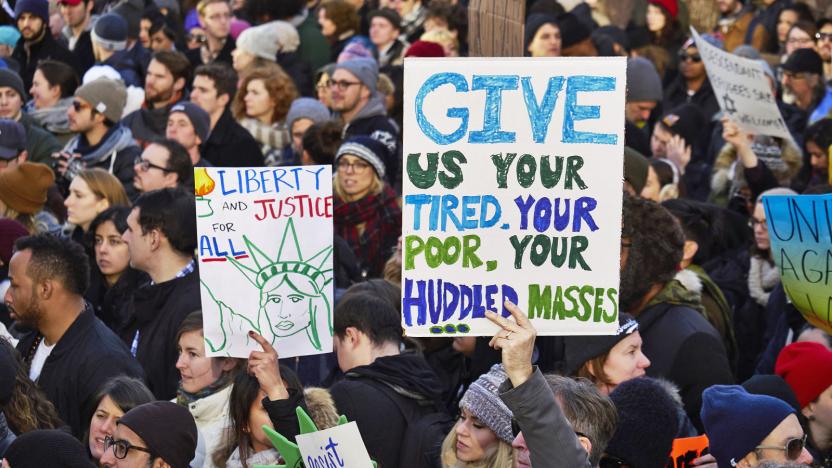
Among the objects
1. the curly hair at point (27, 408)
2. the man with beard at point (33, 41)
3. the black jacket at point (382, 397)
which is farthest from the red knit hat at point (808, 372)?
the man with beard at point (33, 41)

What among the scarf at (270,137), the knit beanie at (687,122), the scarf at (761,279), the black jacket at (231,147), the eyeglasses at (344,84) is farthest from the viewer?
the scarf at (270,137)

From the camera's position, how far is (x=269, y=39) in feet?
46.8

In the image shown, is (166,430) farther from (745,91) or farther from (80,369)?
(745,91)

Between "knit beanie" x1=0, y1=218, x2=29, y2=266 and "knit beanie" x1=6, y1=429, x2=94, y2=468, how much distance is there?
3201 mm

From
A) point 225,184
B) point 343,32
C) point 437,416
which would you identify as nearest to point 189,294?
point 225,184

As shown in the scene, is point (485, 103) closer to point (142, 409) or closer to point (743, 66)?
point (142, 409)

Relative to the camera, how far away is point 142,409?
5891mm

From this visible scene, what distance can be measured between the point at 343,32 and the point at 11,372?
9.64m

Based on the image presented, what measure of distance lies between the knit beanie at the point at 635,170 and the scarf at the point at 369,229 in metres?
1.66

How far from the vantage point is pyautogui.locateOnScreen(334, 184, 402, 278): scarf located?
981cm

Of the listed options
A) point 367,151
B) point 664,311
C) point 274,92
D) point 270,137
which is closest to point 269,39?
point 274,92

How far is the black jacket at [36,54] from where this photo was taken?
14.8 metres

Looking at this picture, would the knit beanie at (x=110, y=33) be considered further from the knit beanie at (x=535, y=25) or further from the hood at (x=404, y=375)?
Answer: the hood at (x=404, y=375)

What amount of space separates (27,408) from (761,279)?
4.49 metres
